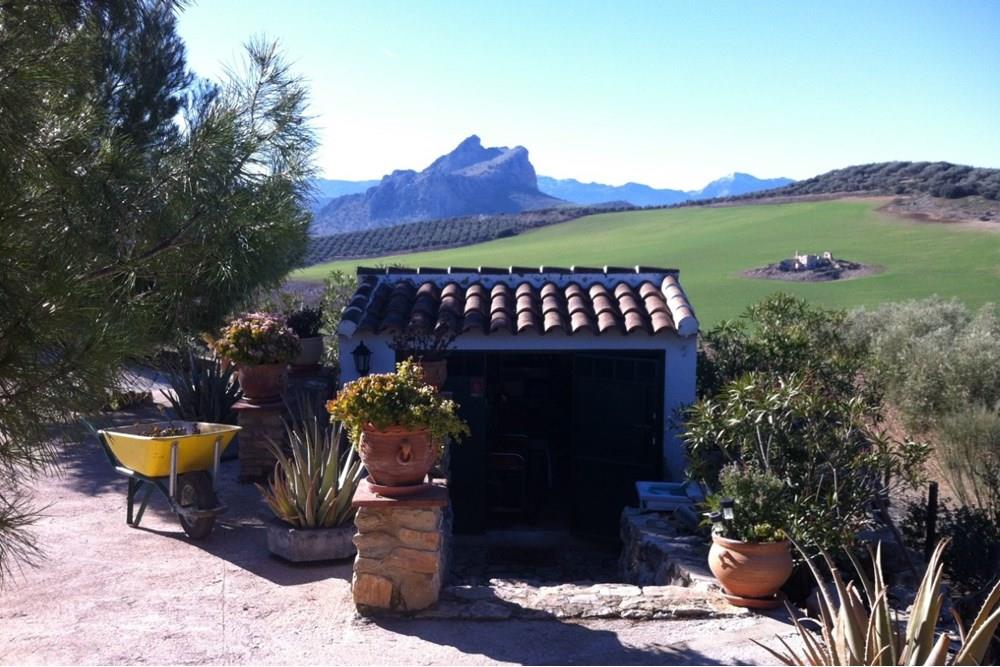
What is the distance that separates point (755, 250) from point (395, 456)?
3181 centimetres

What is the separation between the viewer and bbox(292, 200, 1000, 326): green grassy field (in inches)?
943

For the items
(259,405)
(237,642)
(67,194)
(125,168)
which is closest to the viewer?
(67,194)

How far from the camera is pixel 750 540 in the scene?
18.3ft

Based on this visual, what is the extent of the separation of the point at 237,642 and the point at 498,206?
90.9 metres

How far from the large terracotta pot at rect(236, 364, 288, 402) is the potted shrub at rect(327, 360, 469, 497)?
11.9ft

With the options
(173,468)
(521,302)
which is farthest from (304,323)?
(173,468)

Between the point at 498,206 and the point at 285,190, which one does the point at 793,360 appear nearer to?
the point at 285,190

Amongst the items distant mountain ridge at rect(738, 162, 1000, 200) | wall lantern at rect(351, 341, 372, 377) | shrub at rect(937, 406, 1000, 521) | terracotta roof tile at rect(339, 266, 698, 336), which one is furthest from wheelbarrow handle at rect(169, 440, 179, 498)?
distant mountain ridge at rect(738, 162, 1000, 200)

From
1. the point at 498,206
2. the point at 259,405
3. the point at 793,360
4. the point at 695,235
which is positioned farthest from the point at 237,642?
the point at 498,206

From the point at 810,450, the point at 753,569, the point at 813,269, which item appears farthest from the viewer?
the point at 813,269

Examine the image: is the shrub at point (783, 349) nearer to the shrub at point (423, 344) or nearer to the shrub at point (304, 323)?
the shrub at point (423, 344)

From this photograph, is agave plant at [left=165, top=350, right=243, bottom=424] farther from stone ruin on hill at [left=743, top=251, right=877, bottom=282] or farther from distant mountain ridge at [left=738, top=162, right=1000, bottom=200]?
distant mountain ridge at [left=738, top=162, right=1000, bottom=200]

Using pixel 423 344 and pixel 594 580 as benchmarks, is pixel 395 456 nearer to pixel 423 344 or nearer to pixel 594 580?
pixel 423 344

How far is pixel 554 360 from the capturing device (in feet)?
42.4
